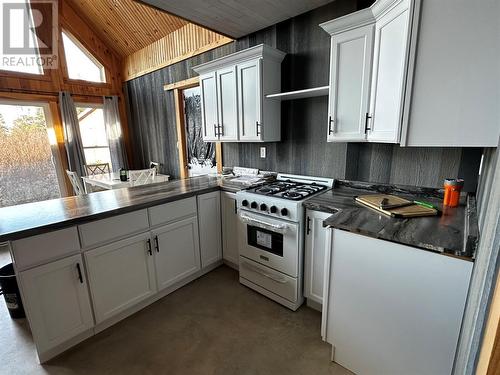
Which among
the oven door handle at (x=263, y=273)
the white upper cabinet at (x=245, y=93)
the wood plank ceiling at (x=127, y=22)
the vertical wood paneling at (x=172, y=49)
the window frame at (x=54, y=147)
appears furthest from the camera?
the window frame at (x=54, y=147)

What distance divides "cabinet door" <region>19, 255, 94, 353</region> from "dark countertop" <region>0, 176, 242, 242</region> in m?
0.27

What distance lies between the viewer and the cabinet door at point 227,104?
8.55 feet

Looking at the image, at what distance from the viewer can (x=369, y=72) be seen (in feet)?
5.72

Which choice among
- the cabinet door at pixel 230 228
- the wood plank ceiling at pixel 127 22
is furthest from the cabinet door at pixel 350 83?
the wood plank ceiling at pixel 127 22

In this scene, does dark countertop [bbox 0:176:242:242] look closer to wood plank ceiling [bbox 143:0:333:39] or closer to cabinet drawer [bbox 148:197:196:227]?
cabinet drawer [bbox 148:197:196:227]

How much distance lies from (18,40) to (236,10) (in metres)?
4.03

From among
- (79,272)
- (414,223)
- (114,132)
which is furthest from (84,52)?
(414,223)

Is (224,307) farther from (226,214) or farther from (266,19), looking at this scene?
(266,19)

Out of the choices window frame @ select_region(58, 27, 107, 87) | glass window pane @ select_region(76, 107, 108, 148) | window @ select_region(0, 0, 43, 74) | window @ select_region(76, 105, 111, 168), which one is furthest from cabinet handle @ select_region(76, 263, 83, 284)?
window frame @ select_region(58, 27, 107, 87)

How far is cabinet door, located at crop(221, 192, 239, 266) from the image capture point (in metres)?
2.52

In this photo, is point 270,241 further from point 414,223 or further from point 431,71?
point 431,71

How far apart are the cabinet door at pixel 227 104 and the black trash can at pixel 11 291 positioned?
2.24 m

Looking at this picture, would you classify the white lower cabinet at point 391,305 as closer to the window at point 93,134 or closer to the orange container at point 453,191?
the orange container at point 453,191

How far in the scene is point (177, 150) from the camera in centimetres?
426
